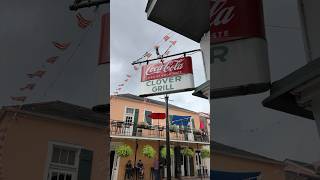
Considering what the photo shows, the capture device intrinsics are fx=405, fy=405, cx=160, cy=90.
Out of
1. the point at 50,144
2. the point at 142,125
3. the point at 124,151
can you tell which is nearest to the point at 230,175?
the point at 50,144

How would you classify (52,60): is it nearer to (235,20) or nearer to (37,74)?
(37,74)

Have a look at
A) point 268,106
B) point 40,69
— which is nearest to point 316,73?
point 268,106

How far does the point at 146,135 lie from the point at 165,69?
6216 millimetres

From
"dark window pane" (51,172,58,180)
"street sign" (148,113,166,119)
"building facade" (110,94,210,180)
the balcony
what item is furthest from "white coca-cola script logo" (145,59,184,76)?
"dark window pane" (51,172,58,180)

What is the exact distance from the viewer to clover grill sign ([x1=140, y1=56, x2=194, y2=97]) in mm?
6496

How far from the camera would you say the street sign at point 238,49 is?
0.88 meters

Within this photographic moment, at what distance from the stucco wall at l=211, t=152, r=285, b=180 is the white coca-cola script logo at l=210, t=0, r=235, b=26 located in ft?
1.15

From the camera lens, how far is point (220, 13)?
0.98 meters

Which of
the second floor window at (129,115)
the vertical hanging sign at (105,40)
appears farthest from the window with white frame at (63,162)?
the second floor window at (129,115)

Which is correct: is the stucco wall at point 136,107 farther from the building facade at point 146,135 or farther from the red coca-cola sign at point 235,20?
the red coca-cola sign at point 235,20

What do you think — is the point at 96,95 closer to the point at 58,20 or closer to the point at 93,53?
the point at 93,53

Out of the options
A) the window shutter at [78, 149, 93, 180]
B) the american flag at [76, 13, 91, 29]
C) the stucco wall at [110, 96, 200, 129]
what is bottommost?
the window shutter at [78, 149, 93, 180]

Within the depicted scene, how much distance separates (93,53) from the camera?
86 cm

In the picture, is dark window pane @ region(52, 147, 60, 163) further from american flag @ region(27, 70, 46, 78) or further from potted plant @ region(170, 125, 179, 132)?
potted plant @ region(170, 125, 179, 132)
